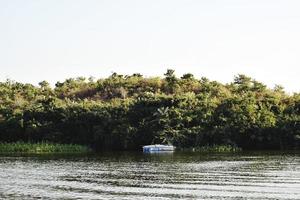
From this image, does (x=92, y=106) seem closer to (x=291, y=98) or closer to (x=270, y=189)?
(x=291, y=98)

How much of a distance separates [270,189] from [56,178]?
1808 cm

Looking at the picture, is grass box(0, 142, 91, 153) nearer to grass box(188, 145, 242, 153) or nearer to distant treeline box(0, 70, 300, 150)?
Answer: distant treeline box(0, 70, 300, 150)

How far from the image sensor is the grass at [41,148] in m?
90.5

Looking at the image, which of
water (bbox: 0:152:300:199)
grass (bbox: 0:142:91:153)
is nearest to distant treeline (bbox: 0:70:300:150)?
grass (bbox: 0:142:91:153)

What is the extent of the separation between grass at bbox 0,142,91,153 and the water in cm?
2663

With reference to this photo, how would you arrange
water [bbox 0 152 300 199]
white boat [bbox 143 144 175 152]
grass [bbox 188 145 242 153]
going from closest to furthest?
water [bbox 0 152 300 199] → white boat [bbox 143 144 175 152] → grass [bbox 188 145 242 153]

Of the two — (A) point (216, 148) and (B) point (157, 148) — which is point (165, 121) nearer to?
(B) point (157, 148)

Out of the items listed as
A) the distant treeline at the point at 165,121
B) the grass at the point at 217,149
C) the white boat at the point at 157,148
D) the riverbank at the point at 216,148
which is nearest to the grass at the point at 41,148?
the distant treeline at the point at 165,121

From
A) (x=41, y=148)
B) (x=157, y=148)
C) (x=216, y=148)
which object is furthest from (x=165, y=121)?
(x=41, y=148)

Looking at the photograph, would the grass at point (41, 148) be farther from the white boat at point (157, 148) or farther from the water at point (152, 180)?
the water at point (152, 180)

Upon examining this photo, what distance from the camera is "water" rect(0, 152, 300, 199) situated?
37656mm

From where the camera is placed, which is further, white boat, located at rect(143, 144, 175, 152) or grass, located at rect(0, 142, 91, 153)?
grass, located at rect(0, 142, 91, 153)

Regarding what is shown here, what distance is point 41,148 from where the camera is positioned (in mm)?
90875

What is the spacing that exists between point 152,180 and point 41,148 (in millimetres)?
48410
